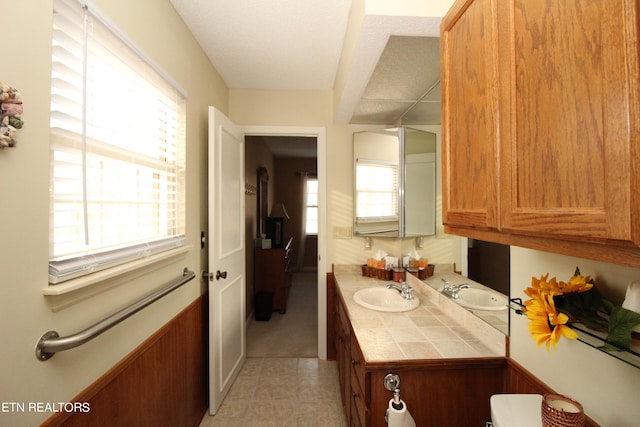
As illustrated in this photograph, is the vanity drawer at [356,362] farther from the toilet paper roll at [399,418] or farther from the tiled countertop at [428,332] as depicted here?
the toilet paper roll at [399,418]

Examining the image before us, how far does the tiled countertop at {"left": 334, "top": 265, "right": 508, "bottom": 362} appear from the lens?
42.6 inches

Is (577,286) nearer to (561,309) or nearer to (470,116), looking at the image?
(561,309)

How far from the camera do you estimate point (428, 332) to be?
127 cm

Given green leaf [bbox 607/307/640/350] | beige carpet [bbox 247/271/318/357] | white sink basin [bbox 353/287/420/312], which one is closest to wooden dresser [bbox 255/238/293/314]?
beige carpet [bbox 247/271/318/357]

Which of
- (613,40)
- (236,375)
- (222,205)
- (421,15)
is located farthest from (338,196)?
(613,40)

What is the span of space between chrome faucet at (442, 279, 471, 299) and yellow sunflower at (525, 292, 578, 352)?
2.49 ft

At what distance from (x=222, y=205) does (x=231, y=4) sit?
1165 millimetres

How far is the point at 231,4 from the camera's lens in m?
1.40

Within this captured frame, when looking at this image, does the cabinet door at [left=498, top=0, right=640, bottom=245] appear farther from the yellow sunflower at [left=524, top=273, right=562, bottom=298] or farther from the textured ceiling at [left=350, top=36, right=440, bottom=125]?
the textured ceiling at [left=350, top=36, right=440, bottom=125]

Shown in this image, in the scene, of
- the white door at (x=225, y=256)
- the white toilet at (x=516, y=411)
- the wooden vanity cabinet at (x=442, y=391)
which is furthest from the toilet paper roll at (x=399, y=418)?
the white door at (x=225, y=256)

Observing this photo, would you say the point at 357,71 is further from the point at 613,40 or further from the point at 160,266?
the point at 160,266

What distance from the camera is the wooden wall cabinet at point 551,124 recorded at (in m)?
0.38

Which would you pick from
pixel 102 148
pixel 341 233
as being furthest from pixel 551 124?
pixel 341 233

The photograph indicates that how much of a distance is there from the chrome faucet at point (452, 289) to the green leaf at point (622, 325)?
82 centimetres
